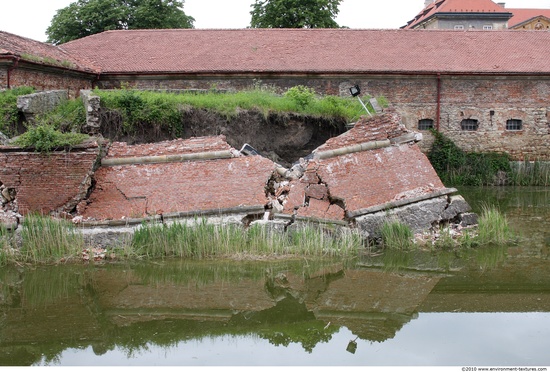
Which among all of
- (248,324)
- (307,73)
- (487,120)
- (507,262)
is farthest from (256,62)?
(248,324)

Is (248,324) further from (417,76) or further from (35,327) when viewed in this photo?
(417,76)

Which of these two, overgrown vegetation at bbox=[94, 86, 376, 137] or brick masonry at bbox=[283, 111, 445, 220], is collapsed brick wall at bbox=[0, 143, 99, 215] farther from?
brick masonry at bbox=[283, 111, 445, 220]

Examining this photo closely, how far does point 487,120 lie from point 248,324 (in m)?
19.3

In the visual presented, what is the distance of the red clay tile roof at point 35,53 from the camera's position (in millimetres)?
16297

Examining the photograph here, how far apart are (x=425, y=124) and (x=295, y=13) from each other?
13.7 metres

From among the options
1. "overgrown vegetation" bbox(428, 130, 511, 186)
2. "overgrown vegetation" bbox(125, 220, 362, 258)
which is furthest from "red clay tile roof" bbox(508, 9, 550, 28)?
"overgrown vegetation" bbox(125, 220, 362, 258)

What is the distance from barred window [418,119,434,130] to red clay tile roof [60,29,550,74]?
7.32 feet

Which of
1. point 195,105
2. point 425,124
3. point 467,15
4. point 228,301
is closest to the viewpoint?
point 228,301

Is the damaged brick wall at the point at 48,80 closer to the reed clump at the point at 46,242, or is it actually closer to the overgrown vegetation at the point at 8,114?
the overgrown vegetation at the point at 8,114

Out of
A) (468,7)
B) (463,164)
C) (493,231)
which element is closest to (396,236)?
(493,231)

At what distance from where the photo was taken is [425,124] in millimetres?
23938

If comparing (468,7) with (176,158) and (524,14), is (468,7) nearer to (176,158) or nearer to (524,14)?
(524,14)

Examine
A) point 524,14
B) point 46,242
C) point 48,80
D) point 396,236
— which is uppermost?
point 524,14

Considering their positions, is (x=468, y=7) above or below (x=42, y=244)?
above
